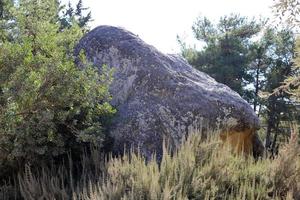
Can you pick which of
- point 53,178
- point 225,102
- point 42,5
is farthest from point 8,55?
point 225,102

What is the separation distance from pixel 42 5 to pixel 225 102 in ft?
11.0

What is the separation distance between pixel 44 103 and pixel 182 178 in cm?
214

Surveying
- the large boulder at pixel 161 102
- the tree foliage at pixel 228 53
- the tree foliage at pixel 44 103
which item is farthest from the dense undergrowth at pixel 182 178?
the tree foliage at pixel 228 53

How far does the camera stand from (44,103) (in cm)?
564

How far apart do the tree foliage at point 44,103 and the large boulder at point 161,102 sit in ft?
1.88

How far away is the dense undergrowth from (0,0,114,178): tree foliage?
0.35 meters

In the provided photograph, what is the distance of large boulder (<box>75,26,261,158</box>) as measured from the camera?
635cm

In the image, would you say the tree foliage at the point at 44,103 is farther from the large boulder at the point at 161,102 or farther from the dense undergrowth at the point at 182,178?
the large boulder at the point at 161,102

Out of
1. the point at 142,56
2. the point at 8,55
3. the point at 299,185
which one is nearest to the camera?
the point at 299,185

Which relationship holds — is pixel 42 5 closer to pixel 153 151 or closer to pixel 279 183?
pixel 153 151

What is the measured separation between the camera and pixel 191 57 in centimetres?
2812

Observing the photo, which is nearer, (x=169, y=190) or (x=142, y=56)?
(x=169, y=190)

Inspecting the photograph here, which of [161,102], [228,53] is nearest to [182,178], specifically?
[161,102]

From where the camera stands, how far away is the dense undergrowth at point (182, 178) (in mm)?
4301
